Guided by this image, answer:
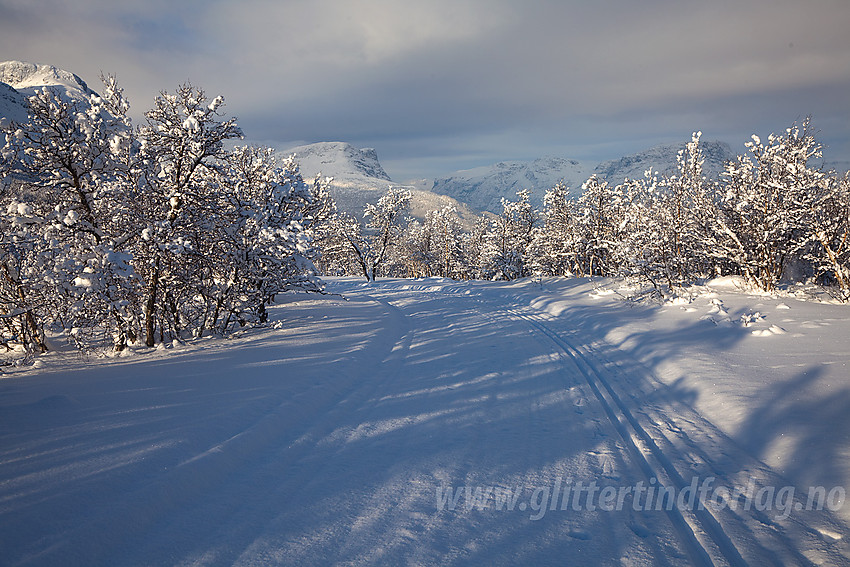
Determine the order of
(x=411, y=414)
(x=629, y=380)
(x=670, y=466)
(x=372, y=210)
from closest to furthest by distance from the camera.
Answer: (x=670, y=466) < (x=411, y=414) < (x=629, y=380) < (x=372, y=210)

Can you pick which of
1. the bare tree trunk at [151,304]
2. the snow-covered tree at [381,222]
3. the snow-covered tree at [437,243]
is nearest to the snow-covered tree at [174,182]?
the bare tree trunk at [151,304]

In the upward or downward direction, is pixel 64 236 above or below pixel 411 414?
above

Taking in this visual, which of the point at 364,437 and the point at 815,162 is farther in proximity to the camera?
the point at 815,162

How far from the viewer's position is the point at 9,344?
1180cm

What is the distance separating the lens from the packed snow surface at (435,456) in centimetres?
370

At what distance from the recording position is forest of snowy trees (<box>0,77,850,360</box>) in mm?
9055

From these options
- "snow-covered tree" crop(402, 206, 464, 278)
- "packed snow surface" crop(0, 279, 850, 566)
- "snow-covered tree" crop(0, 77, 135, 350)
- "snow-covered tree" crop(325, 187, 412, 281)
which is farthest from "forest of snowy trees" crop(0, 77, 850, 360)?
"snow-covered tree" crop(402, 206, 464, 278)

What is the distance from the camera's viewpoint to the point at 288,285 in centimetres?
1354

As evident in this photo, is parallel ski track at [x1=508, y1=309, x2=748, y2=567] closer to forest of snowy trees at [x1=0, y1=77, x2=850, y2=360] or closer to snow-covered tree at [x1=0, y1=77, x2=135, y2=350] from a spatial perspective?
forest of snowy trees at [x1=0, y1=77, x2=850, y2=360]

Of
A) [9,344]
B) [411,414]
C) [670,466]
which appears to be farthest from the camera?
[9,344]

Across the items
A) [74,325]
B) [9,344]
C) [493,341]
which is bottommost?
[493,341]

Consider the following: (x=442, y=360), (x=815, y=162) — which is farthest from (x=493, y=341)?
(x=815, y=162)

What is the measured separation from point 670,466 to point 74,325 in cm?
1311

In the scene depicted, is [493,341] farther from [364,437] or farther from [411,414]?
[364,437]
